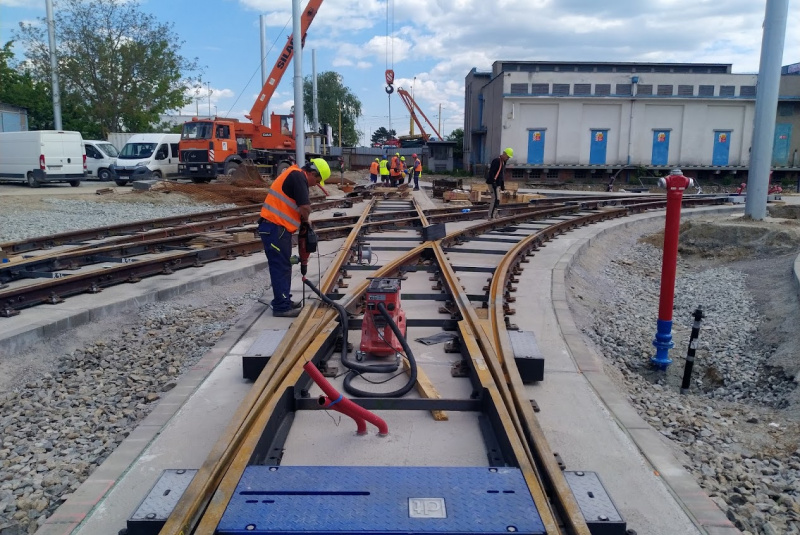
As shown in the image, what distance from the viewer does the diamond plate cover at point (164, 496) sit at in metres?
2.83

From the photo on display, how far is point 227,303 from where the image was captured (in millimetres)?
7906

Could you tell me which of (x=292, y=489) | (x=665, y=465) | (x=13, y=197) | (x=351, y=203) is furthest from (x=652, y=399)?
(x=13, y=197)

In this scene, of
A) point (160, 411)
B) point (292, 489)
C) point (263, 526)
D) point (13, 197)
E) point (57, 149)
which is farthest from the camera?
point (57, 149)

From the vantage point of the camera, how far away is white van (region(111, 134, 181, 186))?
27828 mm

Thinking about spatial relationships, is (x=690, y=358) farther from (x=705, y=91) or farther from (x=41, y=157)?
(x=705, y=91)

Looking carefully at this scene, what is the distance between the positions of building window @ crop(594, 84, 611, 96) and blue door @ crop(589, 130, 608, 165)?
2254 mm

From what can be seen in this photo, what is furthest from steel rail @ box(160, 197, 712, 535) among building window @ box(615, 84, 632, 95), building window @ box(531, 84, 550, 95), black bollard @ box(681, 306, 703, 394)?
building window @ box(615, 84, 632, 95)

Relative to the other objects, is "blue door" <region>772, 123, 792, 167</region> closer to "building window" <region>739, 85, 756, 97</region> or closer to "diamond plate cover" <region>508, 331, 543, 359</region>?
"building window" <region>739, 85, 756, 97</region>

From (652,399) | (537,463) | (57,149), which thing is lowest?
(652,399)

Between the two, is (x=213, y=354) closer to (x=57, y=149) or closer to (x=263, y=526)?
(x=263, y=526)

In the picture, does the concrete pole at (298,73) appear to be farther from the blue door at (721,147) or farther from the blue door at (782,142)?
the blue door at (782,142)

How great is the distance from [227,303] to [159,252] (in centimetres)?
362

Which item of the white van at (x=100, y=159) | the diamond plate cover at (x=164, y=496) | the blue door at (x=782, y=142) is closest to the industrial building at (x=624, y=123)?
the blue door at (x=782, y=142)

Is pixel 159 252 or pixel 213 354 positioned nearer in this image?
pixel 213 354
